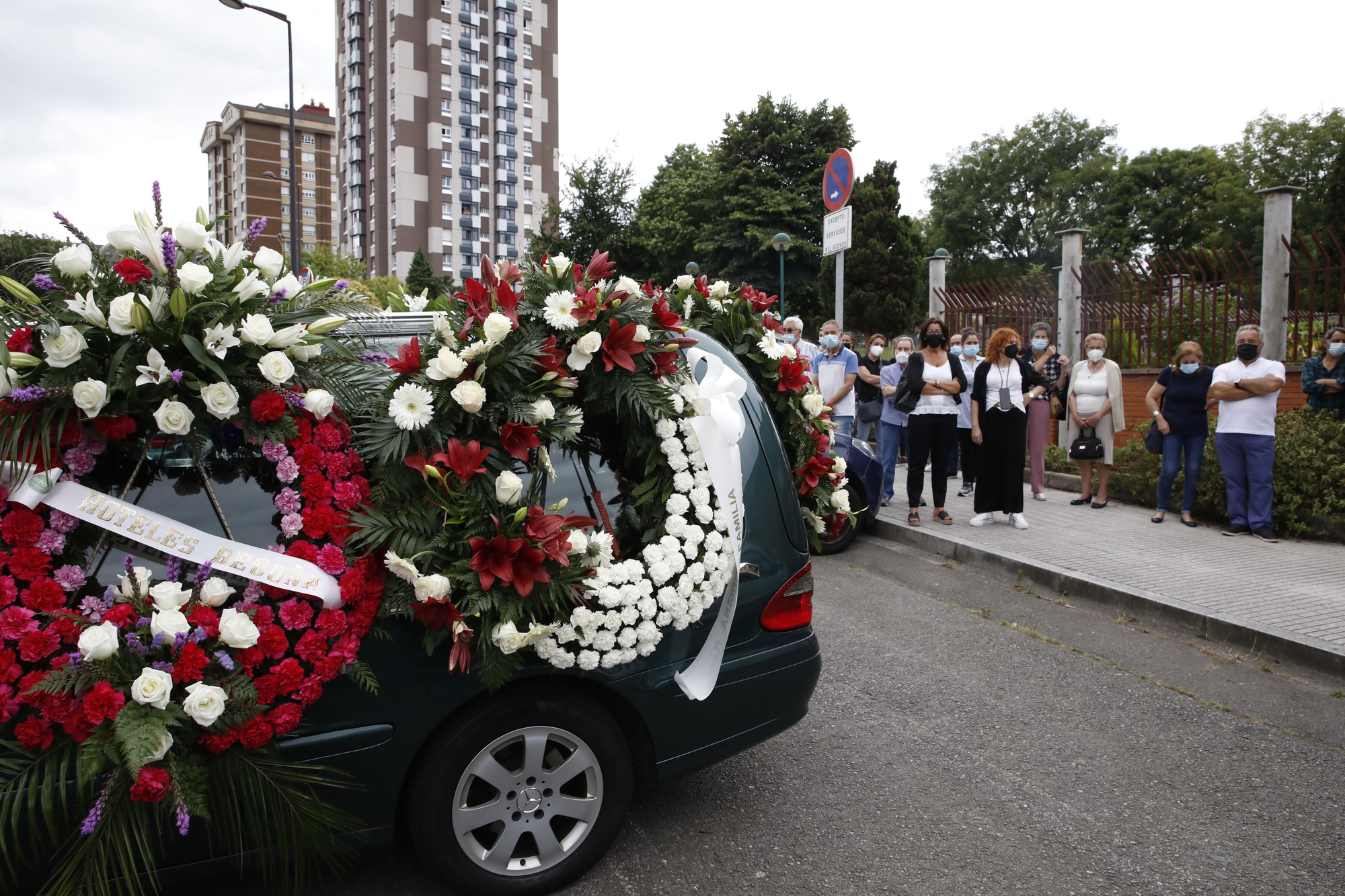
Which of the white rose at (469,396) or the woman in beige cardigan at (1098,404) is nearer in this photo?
the white rose at (469,396)

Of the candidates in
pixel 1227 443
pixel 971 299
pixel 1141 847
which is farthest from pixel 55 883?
pixel 971 299

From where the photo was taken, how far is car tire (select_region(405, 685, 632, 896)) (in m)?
2.51

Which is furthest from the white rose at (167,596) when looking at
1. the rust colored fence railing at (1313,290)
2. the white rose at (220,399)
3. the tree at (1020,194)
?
the tree at (1020,194)

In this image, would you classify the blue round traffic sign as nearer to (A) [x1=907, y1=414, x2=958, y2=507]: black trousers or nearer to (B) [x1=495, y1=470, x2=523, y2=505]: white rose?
(A) [x1=907, y1=414, x2=958, y2=507]: black trousers

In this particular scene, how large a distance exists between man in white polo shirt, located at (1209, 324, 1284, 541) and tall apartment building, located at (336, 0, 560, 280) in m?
79.4

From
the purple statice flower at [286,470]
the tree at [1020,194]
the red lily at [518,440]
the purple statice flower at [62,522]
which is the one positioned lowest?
the purple statice flower at [62,522]

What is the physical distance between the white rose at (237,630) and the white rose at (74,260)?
100 centimetres

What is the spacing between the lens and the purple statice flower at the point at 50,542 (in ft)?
6.89

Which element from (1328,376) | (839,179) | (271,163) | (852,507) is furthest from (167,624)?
(271,163)

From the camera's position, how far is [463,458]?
7.98ft

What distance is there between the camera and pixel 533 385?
2.64m

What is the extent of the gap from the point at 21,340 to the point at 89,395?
263mm

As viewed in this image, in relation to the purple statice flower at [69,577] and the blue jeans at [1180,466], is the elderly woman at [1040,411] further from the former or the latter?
the purple statice flower at [69,577]

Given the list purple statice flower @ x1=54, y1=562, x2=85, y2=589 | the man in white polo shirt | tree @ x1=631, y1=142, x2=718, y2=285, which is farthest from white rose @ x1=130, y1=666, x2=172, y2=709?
tree @ x1=631, y1=142, x2=718, y2=285
